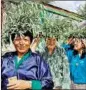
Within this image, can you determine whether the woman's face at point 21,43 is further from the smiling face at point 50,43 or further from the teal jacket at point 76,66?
the teal jacket at point 76,66

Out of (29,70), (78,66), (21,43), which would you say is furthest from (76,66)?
(21,43)

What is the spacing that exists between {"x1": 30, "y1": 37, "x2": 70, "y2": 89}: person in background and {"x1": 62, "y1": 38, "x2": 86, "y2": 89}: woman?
70 mm

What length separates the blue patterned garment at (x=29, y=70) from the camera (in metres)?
3.98

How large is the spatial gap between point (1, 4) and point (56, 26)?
79 cm

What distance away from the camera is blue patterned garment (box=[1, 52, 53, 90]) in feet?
13.1

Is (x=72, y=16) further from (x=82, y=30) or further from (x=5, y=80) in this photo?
(x=5, y=80)

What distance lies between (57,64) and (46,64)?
0.16 metres

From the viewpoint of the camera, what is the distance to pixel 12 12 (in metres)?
4.01

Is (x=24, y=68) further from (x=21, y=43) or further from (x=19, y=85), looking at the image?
(x=21, y=43)

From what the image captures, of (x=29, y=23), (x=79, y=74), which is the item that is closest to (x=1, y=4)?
(x=29, y=23)

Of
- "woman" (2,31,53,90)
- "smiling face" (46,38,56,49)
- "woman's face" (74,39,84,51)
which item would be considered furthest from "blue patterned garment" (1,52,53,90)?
"woman's face" (74,39,84,51)

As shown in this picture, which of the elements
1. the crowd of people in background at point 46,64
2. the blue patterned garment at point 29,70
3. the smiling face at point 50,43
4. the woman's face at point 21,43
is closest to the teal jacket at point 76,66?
the crowd of people in background at point 46,64

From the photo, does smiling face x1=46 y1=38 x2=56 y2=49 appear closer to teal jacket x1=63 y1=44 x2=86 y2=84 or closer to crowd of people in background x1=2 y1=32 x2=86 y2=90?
crowd of people in background x1=2 y1=32 x2=86 y2=90

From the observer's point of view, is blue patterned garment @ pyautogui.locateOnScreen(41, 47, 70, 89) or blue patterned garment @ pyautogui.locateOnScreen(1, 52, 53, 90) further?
blue patterned garment @ pyautogui.locateOnScreen(41, 47, 70, 89)
